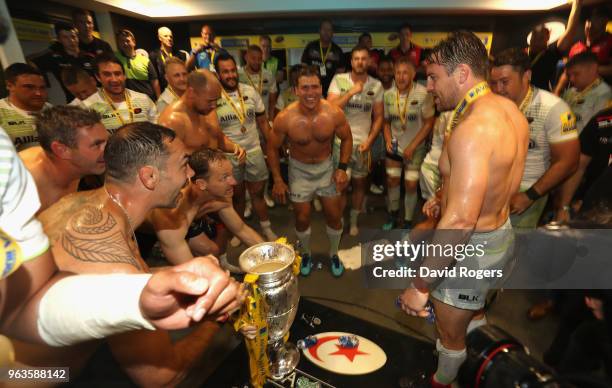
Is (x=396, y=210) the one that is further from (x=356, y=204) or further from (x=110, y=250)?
(x=110, y=250)

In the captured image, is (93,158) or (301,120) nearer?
(93,158)

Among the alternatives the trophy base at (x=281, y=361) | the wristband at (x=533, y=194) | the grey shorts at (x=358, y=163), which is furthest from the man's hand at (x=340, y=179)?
the trophy base at (x=281, y=361)

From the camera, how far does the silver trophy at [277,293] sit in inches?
55.9

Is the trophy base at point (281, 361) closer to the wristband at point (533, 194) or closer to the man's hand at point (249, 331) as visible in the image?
the man's hand at point (249, 331)

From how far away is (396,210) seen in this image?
4.29m

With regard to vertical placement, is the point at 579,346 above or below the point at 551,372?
below

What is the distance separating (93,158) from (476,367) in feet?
8.33

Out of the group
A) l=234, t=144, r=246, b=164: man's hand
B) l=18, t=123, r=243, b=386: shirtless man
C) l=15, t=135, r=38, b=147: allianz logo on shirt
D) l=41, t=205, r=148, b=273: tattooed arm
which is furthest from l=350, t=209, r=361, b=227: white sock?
l=15, t=135, r=38, b=147: allianz logo on shirt

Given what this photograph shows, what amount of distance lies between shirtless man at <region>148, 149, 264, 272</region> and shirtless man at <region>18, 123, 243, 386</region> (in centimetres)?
60

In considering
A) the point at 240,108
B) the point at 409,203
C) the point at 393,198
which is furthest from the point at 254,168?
the point at 409,203

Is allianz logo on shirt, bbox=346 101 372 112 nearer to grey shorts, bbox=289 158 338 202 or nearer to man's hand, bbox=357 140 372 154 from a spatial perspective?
man's hand, bbox=357 140 372 154

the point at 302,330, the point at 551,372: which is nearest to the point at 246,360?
the point at 302,330

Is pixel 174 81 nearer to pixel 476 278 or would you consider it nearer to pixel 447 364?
pixel 476 278

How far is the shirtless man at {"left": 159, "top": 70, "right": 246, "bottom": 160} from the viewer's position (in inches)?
122
